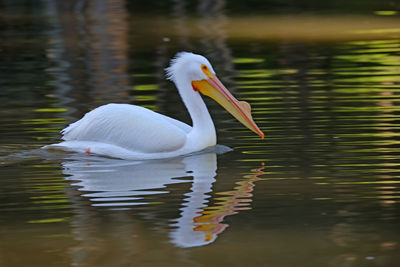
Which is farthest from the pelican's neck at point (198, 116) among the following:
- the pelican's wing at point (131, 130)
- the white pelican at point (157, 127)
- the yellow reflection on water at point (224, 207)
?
the yellow reflection on water at point (224, 207)

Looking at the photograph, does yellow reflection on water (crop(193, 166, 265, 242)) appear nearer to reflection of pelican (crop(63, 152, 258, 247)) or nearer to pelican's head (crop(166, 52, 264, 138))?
reflection of pelican (crop(63, 152, 258, 247))

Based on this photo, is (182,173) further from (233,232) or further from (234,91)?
(234,91)

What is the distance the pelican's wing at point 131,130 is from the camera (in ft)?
21.7

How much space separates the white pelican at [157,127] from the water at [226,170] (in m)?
0.11

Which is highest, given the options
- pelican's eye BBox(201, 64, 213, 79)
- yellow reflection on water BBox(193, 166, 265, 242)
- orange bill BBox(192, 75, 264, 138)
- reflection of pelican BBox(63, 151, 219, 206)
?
pelican's eye BBox(201, 64, 213, 79)

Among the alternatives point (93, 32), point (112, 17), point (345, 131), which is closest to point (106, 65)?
point (93, 32)

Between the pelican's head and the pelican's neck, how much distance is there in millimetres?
48

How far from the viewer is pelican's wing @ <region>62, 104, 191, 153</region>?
662 centimetres

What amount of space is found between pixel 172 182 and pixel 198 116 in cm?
111

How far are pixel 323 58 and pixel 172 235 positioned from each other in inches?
274

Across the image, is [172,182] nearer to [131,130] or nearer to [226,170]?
[226,170]

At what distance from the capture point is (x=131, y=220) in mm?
4938

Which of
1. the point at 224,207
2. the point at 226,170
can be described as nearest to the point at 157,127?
the point at 226,170

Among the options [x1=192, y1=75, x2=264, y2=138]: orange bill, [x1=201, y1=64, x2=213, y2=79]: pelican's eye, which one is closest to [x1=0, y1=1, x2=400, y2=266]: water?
[x1=192, y1=75, x2=264, y2=138]: orange bill
